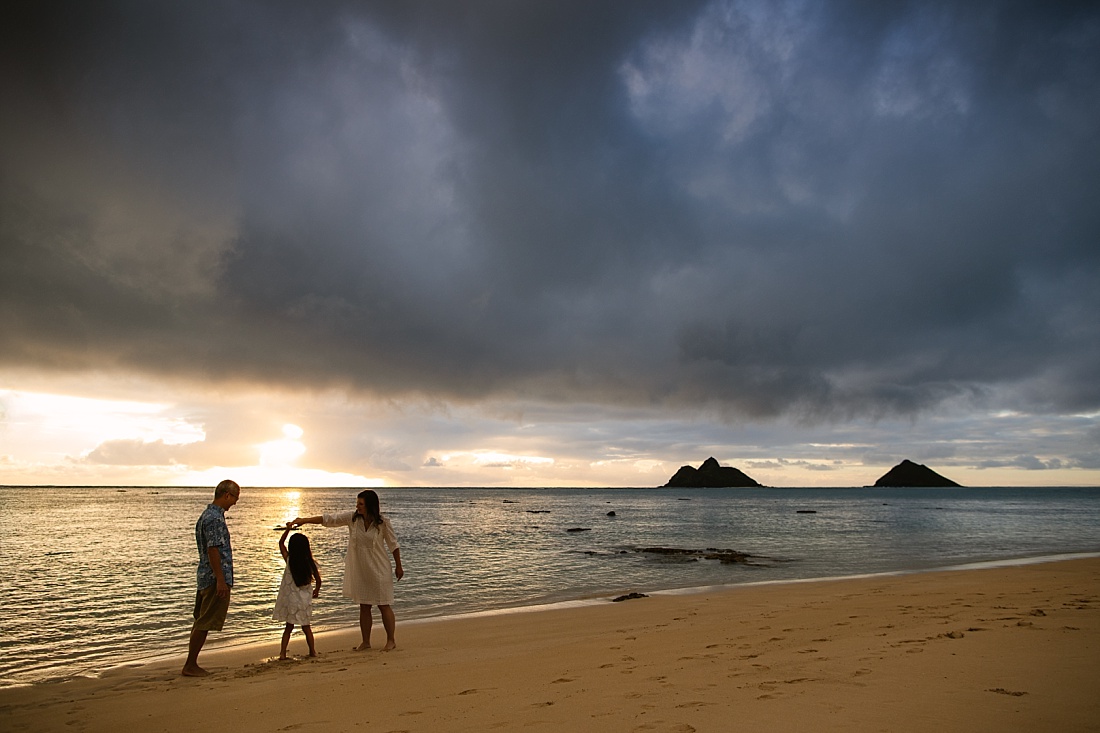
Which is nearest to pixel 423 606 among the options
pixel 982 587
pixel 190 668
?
pixel 190 668

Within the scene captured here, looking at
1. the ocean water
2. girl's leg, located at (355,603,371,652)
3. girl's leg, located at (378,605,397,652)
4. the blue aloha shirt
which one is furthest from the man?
the ocean water

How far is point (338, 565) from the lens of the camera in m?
29.2

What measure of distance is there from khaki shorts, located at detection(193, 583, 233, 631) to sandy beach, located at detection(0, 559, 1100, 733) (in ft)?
A: 2.60

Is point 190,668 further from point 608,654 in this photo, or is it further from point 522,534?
point 522,534

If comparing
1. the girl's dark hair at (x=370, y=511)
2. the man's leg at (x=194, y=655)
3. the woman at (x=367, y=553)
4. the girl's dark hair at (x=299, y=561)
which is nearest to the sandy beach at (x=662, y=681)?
the man's leg at (x=194, y=655)

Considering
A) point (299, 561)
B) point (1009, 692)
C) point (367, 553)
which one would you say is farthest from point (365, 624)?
point (1009, 692)

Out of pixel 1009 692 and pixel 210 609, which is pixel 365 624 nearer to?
pixel 210 609

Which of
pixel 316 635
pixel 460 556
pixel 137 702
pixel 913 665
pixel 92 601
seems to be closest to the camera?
pixel 913 665

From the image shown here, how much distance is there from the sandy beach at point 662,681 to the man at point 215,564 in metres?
0.92

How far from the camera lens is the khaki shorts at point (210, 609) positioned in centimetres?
862

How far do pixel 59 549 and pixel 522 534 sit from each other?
2967cm

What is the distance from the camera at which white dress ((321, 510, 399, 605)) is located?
10008 mm

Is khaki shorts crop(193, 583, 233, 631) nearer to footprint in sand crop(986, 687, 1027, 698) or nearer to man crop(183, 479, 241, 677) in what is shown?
man crop(183, 479, 241, 677)

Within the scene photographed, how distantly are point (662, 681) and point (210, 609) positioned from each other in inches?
260
